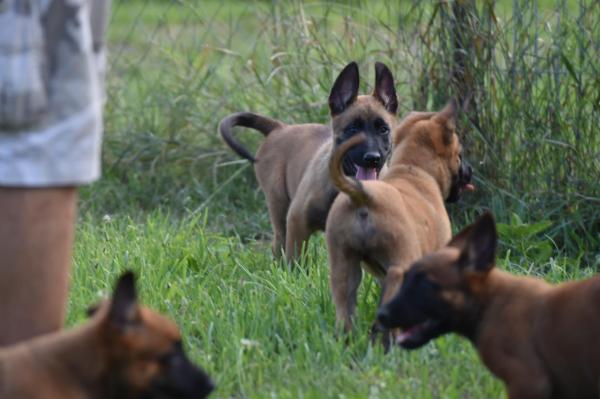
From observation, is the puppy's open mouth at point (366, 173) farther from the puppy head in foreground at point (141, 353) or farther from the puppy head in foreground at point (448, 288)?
the puppy head in foreground at point (141, 353)

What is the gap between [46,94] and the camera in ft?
11.3

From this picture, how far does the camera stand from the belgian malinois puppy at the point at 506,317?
3779 millimetres

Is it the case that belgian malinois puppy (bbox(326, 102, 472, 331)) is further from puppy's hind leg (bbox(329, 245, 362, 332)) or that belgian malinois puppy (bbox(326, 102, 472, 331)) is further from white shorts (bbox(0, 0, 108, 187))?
white shorts (bbox(0, 0, 108, 187))

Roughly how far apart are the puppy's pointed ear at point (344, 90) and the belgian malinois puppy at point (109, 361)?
352 centimetres

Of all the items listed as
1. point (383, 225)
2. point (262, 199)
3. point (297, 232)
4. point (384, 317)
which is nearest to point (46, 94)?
point (384, 317)

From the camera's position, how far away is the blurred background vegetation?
6504 mm

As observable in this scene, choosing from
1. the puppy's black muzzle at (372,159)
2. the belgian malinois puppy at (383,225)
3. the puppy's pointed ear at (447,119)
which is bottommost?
the puppy's black muzzle at (372,159)

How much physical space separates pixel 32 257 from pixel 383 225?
5.65ft

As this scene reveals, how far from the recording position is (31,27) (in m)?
3.40

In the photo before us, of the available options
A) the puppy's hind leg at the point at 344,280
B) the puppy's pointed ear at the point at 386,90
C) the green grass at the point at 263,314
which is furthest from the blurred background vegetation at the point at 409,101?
the puppy's hind leg at the point at 344,280

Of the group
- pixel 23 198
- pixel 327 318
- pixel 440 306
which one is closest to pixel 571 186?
pixel 327 318

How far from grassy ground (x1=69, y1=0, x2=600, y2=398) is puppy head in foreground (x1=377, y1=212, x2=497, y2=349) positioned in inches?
8.8

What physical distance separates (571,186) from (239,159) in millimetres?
2290

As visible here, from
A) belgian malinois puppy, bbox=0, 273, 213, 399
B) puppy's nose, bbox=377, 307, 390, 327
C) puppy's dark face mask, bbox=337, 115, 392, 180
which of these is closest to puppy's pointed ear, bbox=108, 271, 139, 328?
belgian malinois puppy, bbox=0, 273, 213, 399
